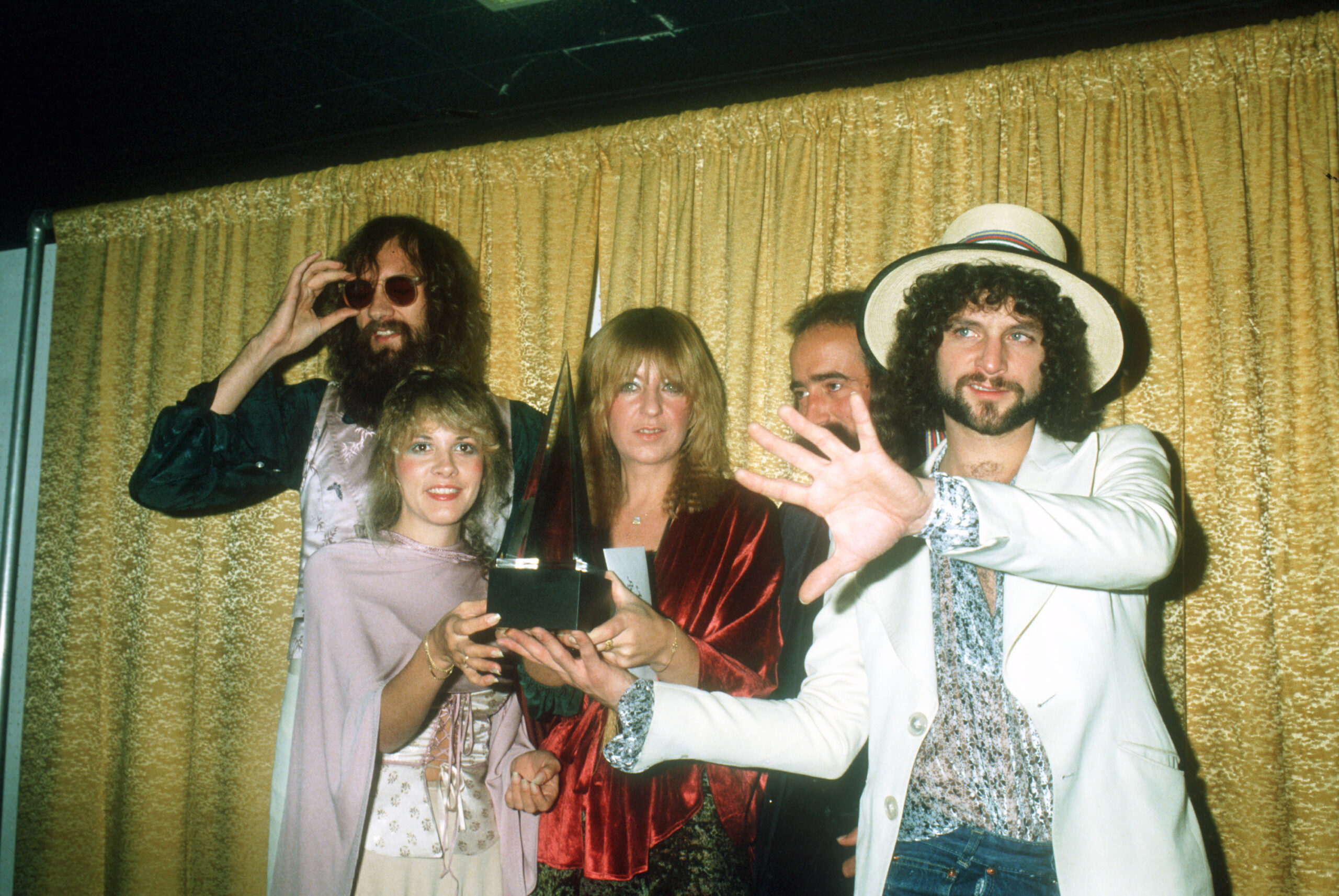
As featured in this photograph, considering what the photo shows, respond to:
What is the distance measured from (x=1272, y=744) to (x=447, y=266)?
2.69 metres

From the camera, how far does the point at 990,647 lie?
1.48 meters

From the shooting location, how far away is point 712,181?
298cm

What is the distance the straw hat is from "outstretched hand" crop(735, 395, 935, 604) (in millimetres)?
863

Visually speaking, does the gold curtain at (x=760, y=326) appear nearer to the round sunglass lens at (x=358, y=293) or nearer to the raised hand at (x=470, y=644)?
the round sunglass lens at (x=358, y=293)

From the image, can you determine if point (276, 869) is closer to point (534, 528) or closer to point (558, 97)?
point (534, 528)

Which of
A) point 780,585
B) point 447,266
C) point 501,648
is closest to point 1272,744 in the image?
point 780,585

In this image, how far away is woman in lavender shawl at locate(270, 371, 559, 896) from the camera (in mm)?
1722

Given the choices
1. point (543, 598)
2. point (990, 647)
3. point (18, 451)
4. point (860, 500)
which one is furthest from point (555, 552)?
point (18, 451)

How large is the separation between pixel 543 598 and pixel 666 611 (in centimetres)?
46

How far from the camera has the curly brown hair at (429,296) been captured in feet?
8.03

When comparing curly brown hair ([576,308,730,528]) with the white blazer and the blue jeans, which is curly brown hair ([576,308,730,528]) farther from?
the blue jeans

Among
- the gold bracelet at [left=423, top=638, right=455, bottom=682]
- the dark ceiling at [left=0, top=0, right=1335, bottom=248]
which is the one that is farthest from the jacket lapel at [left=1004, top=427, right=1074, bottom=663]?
the dark ceiling at [left=0, top=0, right=1335, bottom=248]

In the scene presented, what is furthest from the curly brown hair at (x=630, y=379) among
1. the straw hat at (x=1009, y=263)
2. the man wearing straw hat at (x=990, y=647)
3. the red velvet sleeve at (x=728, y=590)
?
the man wearing straw hat at (x=990, y=647)

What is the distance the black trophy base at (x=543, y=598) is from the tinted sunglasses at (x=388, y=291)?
1.28 metres
